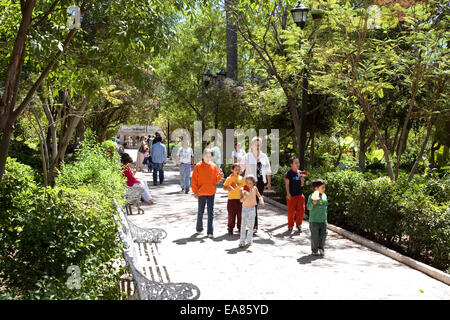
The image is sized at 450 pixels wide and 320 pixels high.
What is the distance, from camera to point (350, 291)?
233 inches

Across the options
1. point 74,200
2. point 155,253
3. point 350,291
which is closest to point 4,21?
point 74,200

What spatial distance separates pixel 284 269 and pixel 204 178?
9.87 ft

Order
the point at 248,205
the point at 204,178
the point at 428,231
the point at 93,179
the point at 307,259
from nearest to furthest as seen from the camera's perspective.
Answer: the point at 428,231 < the point at 307,259 < the point at 248,205 < the point at 93,179 < the point at 204,178

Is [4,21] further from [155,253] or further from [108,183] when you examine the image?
[155,253]

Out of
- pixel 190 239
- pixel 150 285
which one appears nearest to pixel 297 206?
pixel 190 239

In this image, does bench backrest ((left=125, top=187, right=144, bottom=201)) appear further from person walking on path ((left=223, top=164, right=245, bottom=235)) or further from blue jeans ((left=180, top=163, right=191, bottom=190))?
blue jeans ((left=180, top=163, right=191, bottom=190))

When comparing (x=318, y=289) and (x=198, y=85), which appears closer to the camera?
(x=318, y=289)

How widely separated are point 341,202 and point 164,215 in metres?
Answer: 4.31

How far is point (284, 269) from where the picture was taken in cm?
700

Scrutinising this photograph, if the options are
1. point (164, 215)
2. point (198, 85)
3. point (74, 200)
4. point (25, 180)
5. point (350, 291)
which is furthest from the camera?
point (198, 85)

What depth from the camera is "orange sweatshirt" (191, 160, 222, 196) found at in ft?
30.8

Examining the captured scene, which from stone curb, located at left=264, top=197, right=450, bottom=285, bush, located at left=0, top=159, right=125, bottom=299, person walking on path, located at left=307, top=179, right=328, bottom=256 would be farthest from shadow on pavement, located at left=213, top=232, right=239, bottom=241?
bush, located at left=0, top=159, right=125, bottom=299

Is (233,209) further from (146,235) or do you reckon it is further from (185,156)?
(185,156)

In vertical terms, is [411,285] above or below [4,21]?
below
